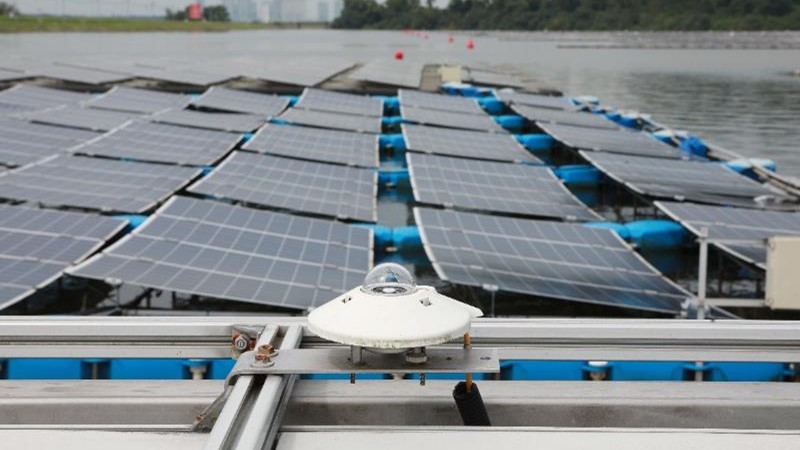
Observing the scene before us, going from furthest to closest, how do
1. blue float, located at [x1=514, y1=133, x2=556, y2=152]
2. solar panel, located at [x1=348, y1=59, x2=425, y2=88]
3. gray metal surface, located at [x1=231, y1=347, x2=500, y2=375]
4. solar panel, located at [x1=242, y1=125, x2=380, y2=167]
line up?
solar panel, located at [x1=348, y1=59, x2=425, y2=88], blue float, located at [x1=514, y1=133, x2=556, y2=152], solar panel, located at [x1=242, y1=125, x2=380, y2=167], gray metal surface, located at [x1=231, y1=347, x2=500, y2=375]

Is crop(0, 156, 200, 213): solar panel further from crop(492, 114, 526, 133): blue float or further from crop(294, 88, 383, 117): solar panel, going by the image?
crop(492, 114, 526, 133): blue float

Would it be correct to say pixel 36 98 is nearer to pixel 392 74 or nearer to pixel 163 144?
pixel 163 144

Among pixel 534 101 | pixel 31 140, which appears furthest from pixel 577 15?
pixel 31 140

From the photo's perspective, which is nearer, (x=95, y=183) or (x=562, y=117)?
(x=95, y=183)

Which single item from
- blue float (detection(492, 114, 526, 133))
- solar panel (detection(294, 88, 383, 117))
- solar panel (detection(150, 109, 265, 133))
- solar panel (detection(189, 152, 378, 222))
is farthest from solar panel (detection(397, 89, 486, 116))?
solar panel (detection(189, 152, 378, 222))

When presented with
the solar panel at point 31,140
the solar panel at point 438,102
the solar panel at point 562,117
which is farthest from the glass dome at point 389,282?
the solar panel at point 438,102
